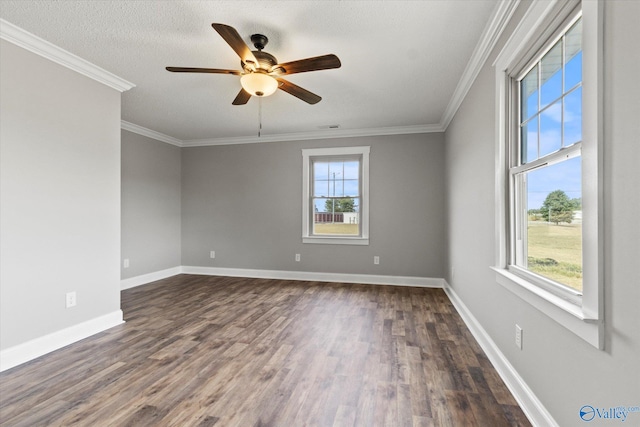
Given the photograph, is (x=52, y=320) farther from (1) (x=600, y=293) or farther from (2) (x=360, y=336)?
(1) (x=600, y=293)

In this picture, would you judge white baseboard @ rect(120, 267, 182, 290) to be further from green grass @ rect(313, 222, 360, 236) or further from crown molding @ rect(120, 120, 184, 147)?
green grass @ rect(313, 222, 360, 236)

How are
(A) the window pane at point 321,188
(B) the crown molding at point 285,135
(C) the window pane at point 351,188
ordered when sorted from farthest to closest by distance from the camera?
(A) the window pane at point 321,188, (C) the window pane at point 351,188, (B) the crown molding at point 285,135

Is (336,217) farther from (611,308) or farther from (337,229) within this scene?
(611,308)

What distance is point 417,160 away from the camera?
16.1 feet

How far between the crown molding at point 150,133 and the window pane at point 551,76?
5064mm

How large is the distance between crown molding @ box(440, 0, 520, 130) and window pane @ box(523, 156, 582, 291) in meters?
1.06

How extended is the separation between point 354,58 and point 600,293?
245cm

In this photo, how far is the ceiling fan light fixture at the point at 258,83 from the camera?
2434 mm

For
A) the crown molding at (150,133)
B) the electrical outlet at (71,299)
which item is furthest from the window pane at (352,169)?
the electrical outlet at (71,299)

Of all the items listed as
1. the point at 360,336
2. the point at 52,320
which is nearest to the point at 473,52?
the point at 360,336

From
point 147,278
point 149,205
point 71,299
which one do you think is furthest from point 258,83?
point 147,278

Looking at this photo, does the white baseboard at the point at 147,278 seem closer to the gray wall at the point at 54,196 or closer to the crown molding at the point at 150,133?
the gray wall at the point at 54,196

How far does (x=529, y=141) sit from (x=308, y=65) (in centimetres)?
159

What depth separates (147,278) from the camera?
16.5ft
